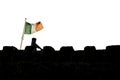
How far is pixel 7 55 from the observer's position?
41.3 feet

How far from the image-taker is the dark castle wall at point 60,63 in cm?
1107

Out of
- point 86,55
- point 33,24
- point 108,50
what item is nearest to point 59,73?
point 86,55

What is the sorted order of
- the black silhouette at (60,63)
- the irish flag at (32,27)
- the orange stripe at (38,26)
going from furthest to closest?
the orange stripe at (38,26) → the irish flag at (32,27) → the black silhouette at (60,63)

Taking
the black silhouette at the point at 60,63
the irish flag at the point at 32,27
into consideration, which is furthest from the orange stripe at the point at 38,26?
the black silhouette at the point at 60,63

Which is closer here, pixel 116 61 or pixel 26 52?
pixel 116 61

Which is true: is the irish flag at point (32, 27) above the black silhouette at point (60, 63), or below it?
above

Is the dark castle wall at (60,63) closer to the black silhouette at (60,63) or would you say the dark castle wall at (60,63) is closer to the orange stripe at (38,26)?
the black silhouette at (60,63)

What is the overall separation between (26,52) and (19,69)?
730 mm

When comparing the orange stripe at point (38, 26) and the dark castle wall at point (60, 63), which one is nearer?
the dark castle wall at point (60, 63)

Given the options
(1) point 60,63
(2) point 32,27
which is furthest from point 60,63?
(2) point 32,27

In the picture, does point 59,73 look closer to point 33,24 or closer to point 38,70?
point 38,70

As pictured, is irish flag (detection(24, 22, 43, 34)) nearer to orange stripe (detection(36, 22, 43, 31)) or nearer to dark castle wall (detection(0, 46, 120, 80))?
orange stripe (detection(36, 22, 43, 31))

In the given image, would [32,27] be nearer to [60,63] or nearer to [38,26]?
[38,26]

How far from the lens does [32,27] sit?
18453mm
